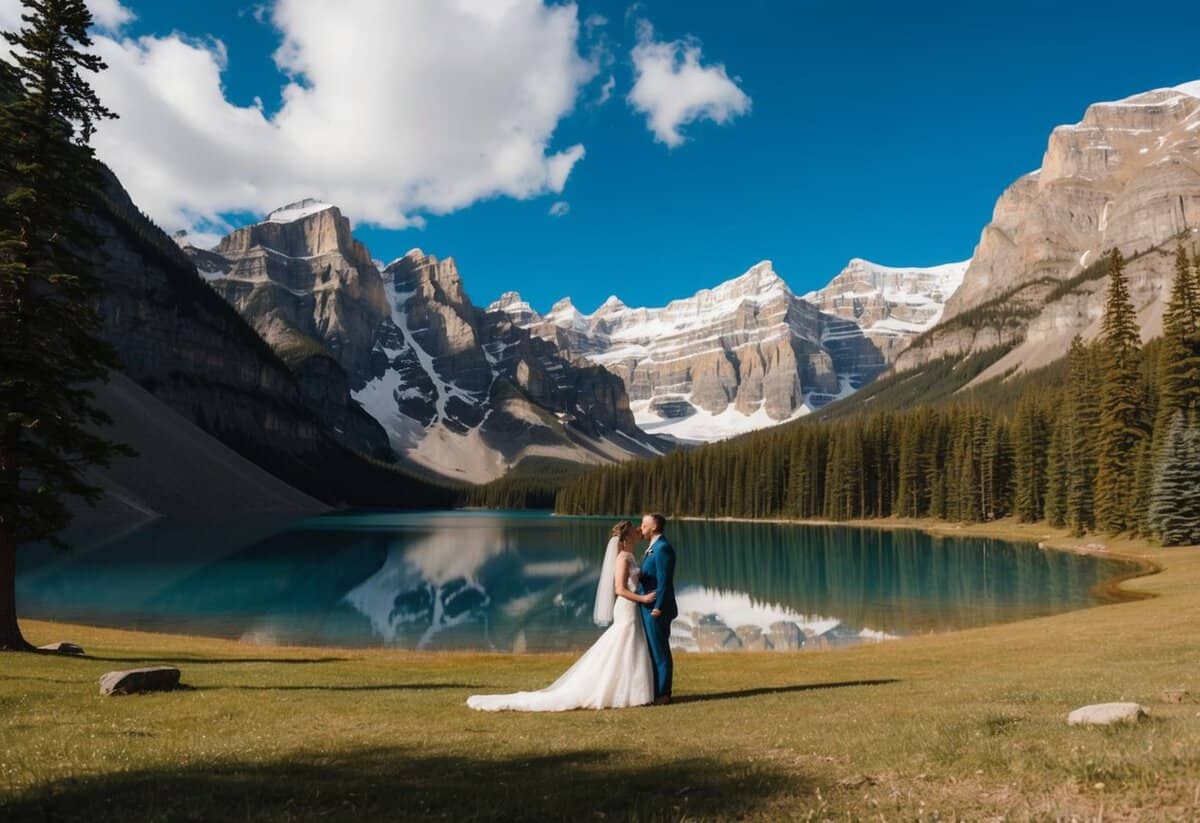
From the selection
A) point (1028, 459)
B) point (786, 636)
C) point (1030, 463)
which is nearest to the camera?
point (786, 636)

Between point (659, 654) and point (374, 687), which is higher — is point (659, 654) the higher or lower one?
the higher one

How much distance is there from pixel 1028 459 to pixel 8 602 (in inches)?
4219

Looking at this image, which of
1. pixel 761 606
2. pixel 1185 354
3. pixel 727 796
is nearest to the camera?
pixel 727 796

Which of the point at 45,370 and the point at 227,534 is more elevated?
the point at 45,370

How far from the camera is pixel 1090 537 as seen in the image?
77.8 metres

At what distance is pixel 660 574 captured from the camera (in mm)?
15094

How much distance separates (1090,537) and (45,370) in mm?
85823

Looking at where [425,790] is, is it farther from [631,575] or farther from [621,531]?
[621,531]

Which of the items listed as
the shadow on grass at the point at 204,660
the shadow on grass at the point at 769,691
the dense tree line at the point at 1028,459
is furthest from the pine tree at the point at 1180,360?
the shadow on grass at the point at 204,660

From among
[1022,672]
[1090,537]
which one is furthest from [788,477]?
[1022,672]

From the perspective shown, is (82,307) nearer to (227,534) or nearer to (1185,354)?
(1185,354)

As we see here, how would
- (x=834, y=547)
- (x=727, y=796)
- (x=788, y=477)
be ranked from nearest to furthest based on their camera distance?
1. (x=727, y=796)
2. (x=834, y=547)
3. (x=788, y=477)

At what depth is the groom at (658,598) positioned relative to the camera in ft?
49.4

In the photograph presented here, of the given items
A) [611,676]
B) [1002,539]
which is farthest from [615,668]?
[1002,539]
